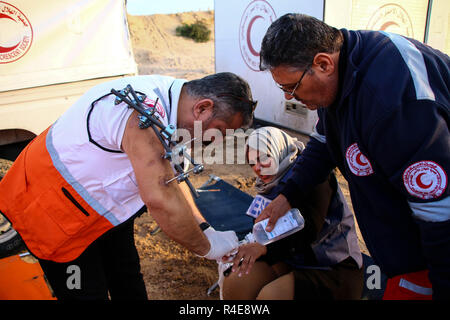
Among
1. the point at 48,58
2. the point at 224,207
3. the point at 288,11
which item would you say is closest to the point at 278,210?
the point at 224,207

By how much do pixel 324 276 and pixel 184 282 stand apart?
1.44m

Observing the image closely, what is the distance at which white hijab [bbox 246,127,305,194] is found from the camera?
2289mm

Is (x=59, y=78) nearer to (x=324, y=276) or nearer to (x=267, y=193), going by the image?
(x=267, y=193)

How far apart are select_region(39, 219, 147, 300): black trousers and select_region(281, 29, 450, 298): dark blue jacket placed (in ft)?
3.79

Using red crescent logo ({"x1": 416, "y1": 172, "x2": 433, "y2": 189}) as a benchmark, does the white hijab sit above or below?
below

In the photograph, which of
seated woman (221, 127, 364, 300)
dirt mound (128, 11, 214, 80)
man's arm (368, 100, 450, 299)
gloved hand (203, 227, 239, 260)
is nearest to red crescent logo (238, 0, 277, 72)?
seated woman (221, 127, 364, 300)

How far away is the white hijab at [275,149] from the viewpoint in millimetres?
2289

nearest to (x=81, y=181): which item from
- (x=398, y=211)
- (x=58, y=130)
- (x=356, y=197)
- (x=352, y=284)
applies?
(x=58, y=130)

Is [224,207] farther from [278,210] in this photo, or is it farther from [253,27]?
[253,27]

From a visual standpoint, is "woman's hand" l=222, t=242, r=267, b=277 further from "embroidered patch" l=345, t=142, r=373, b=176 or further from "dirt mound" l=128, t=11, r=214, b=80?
"dirt mound" l=128, t=11, r=214, b=80

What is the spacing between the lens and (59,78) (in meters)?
3.24

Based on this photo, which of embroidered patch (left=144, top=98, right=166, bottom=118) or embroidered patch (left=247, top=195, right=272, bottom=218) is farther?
embroidered patch (left=247, top=195, right=272, bottom=218)

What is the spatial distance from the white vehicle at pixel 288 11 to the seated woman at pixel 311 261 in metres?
3.34

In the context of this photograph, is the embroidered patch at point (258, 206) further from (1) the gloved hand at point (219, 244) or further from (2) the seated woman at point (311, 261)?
(1) the gloved hand at point (219, 244)
